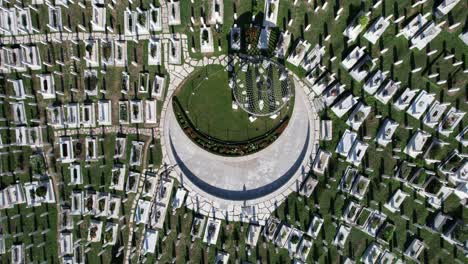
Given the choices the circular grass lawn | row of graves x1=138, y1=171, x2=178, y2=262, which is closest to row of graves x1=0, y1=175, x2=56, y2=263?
row of graves x1=138, y1=171, x2=178, y2=262

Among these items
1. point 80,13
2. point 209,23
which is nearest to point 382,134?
point 209,23

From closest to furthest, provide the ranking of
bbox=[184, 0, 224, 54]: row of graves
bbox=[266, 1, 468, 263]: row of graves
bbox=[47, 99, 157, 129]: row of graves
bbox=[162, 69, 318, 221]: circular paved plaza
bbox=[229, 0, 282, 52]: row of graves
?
1. bbox=[266, 1, 468, 263]: row of graves
2. bbox=[229, 0, 282, 52]: row of graves
3. bbox=[184, 0, 224, 54]: row of graves
4. bbox=[47, 99, 157, 129]: row of graves
5. bbox=[162, 69, 318, 221]: circular paved plaza

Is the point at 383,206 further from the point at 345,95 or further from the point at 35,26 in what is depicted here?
the point at 35,26

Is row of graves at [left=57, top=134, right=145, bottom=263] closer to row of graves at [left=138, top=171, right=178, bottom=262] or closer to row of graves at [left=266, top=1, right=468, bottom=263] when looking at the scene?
row of graves at [left=138, top=171, right=178, bottom=262]

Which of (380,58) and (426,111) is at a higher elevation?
(380,58)

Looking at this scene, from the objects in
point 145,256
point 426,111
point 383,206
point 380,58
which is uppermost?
point 380,58

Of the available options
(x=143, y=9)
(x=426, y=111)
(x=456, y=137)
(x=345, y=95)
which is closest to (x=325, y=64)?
(x=345, y=95)
